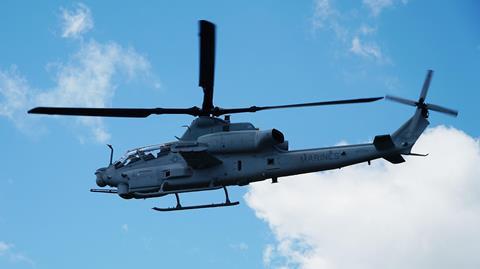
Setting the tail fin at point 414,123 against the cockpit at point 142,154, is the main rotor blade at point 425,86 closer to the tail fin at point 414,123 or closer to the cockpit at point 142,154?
the tail fin at point 414,123

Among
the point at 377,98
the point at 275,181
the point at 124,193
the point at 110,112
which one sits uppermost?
the point at 377,98

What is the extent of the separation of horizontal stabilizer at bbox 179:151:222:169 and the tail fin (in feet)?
19.4

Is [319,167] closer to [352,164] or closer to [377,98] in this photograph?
[352,164]

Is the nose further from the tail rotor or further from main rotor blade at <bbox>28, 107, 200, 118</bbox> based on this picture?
the tail rotor

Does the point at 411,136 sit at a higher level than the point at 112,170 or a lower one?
higher

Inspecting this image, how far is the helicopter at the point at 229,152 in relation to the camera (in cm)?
2030

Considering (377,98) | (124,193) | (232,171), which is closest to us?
(377,98)

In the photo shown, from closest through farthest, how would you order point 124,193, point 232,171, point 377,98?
point 377,98, point 232,171, point 124,193

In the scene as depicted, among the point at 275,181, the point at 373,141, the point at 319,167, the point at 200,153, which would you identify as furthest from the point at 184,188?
the point at 373,141

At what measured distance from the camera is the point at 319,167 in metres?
20.8

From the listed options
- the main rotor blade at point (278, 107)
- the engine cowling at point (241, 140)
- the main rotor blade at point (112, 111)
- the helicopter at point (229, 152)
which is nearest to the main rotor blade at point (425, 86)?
the helicopter at point (229, 152)

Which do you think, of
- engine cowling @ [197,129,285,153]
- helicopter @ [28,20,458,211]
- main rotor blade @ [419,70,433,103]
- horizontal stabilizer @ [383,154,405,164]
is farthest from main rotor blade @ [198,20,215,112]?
main rotor blade @ [419,70,433,103]

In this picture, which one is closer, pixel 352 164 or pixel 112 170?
pixel 352 164

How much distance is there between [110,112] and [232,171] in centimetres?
446
